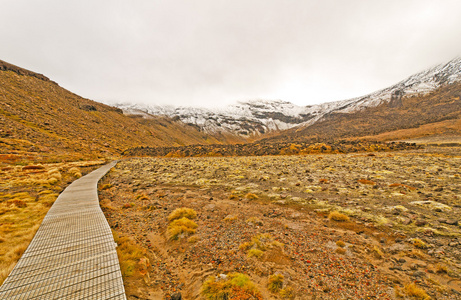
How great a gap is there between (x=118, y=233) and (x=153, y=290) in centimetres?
462

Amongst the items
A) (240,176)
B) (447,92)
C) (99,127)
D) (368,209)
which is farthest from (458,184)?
(447,92)

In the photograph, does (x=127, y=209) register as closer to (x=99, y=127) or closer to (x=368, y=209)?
(x=368, y=209)

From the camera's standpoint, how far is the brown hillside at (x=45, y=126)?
4047 cm

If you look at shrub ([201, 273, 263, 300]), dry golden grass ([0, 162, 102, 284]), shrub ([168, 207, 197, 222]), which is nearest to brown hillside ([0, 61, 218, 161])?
dry golden grass ([0, 162, 102, 284])

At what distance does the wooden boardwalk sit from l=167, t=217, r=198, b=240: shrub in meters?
2.67

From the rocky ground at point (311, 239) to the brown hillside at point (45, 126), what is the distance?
37.9 metres

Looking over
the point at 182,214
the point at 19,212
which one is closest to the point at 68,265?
the point at 182,214

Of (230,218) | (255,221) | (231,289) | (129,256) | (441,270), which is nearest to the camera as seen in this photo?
(231,289)

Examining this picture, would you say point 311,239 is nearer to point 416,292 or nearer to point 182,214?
point 416,292

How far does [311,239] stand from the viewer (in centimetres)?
773

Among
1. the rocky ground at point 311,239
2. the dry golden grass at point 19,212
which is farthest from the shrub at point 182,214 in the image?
the dry golden grass at point 19,212

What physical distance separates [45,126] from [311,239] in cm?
8395

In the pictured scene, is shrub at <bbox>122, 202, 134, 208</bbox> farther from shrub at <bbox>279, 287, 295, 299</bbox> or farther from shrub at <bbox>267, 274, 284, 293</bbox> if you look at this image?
shrub at <bbox>279, 287, 295, 299</bbox>

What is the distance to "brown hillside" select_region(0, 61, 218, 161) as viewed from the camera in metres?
40.5
